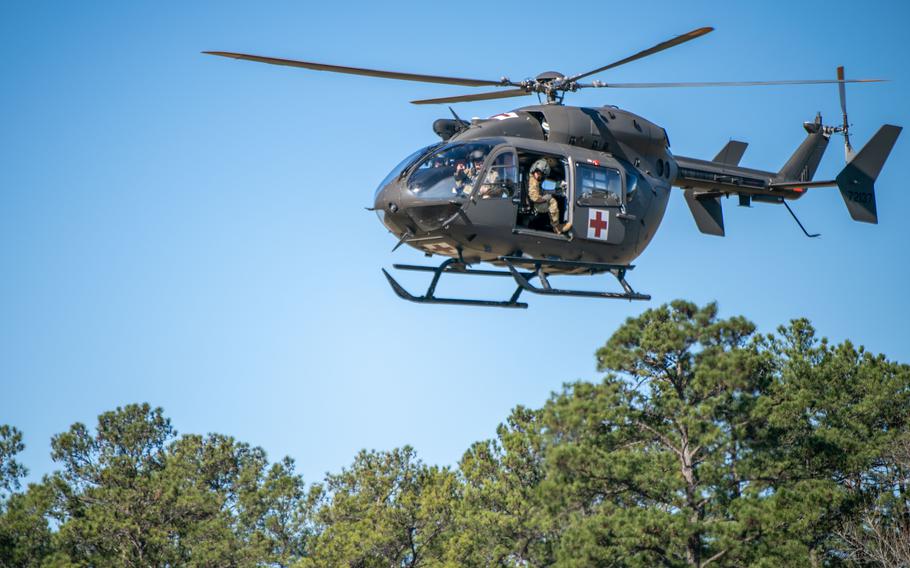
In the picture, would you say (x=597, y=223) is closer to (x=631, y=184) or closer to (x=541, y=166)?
(x=631, y=184)

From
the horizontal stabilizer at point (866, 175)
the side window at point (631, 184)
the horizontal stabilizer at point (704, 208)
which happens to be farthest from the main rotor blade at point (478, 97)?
the horizontal stabilizer at point (866, 175)

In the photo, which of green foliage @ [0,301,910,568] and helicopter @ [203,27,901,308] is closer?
helicopter @ [203,27,901,308]

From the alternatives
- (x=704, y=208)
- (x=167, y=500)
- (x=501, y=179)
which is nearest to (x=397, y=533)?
(x=167, y=500)

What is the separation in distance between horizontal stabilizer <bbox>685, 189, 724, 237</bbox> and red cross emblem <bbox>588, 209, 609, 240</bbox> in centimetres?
515

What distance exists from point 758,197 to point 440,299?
8600 millimetres

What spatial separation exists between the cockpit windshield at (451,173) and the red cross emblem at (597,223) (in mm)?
2046

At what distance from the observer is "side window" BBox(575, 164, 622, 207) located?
20.4m

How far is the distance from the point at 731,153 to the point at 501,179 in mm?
7689

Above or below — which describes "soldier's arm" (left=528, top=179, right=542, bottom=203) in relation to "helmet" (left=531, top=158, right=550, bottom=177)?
below

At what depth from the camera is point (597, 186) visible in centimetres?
2067

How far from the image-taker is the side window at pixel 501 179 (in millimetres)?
19594

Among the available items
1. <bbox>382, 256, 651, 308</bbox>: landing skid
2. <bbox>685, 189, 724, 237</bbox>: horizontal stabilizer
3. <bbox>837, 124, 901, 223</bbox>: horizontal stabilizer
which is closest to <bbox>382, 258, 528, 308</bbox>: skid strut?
<bbox>382, 256, 651, 308</bbox>: landing skid

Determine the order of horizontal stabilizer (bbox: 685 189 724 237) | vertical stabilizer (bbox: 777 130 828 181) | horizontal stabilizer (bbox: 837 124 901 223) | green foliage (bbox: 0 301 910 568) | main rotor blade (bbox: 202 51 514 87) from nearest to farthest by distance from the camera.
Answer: main rotor blade (bbox: 202 51 514 87), horizontal stabilizer (bbox: 685 189 724 237), vertical stabilizer (bbox: 777 130 828 181), horizontal stabilizer (bbox: 837 124 901 223), green foliage (bbox: 0 301 910 568)

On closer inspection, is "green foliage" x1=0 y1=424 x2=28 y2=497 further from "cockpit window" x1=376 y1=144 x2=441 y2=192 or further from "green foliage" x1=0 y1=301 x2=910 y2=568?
"cockpit window" x1=376 y1=144 x2=441 y2=192
